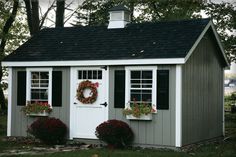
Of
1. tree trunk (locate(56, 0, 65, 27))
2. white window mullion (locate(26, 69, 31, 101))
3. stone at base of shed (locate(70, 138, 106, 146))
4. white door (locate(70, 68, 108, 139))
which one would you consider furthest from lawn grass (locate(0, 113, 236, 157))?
tree trunk (locate(56, 0, 65, 27))

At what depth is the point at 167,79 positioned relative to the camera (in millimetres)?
14453

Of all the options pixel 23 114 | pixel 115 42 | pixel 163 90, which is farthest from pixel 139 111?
pixel 23 114

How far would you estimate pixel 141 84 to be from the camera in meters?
14.9

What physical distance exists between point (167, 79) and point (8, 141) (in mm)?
5899

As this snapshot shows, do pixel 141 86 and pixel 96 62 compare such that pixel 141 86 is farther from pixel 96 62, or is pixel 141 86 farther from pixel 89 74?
pixel 89 74

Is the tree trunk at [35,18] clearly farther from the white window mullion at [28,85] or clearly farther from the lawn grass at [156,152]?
the lawn grass at [156,152]

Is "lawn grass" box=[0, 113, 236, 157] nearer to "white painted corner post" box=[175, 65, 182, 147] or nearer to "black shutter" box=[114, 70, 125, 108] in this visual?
"white painted corner post" box=[175, 65, 182, 147]

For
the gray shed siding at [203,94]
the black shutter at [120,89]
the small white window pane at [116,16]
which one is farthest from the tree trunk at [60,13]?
the black shutter at [120,89]

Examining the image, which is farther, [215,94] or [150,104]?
[215,94]

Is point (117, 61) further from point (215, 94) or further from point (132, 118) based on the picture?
point (215, 94)

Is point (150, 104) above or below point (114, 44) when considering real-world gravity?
below

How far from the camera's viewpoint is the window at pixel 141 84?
1468 centimetres

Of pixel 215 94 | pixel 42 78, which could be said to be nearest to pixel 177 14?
pixel 215 94

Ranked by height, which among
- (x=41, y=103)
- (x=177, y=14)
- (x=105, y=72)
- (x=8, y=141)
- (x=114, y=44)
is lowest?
(x=8, y=141)
